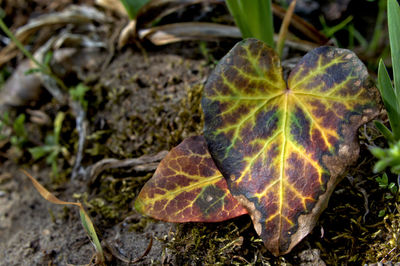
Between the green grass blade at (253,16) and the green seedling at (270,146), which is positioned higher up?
the green grass blade at (253,16)

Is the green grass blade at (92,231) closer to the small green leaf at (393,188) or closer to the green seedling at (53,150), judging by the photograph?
the green seedling at (53,150)

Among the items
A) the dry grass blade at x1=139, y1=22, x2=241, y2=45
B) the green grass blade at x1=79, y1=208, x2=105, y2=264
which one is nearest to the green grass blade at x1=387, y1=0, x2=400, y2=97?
the dry grass blade at x1=139, y1=22, x2=241, y2=45

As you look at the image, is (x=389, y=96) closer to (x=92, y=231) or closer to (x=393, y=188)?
(x=393, y=188)

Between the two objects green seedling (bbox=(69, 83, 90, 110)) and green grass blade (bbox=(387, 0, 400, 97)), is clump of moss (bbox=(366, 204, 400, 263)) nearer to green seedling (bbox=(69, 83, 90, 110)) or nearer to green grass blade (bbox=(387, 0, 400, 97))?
green grass blade (bbox=(387, 0, 400, 97))

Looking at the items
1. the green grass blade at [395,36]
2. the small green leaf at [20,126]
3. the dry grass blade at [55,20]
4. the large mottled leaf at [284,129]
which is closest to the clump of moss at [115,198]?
the large mottled leaf at [284,129]

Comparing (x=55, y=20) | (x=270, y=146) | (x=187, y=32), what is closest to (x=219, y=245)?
(x=270, y=146)

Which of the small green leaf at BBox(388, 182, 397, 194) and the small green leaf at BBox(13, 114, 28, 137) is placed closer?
the small green leaf at BBox(388, 182, 397, 194)

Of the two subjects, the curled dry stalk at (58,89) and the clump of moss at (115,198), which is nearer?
the clump of moss at (115,198)
